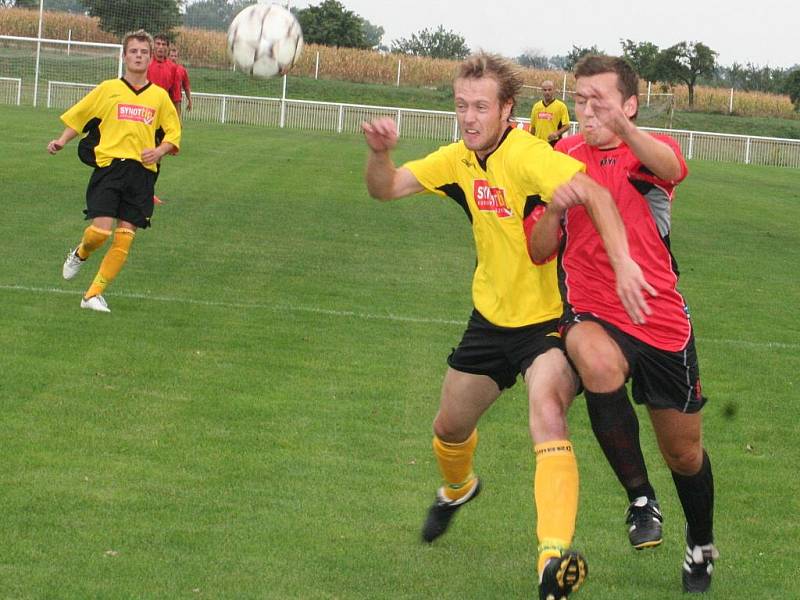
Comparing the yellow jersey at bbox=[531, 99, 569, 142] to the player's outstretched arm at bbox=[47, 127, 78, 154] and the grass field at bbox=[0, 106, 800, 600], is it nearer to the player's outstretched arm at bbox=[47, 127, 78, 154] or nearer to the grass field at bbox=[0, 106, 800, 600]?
the grass field at bbox=[0, 106, 800, 600]

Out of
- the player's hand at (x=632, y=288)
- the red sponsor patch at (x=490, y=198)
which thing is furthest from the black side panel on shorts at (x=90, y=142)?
the player's hand at (x=632, y=288)

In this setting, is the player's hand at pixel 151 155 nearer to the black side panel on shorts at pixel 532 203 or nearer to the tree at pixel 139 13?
the black side panel on shorts at pixel 532 203

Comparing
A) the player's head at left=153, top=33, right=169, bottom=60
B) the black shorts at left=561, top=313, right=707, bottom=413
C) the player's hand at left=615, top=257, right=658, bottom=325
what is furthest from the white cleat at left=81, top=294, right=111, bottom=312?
the player's head at left=153, top=33, right=169, bottom=60

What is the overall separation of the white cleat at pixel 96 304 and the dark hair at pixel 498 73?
637cm

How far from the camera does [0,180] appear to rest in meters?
20.7

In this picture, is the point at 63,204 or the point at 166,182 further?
the point at 166,182

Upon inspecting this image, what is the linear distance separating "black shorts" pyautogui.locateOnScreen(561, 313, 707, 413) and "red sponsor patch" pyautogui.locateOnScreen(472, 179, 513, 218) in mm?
574

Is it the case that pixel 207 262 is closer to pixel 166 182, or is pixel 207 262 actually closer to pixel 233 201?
pixel 233 201

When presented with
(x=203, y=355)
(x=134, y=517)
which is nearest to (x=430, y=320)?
(x=203, y=355)

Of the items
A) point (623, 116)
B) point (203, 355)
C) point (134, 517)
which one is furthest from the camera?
point (203, 355)

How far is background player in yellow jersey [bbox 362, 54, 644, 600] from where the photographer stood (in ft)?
16.7

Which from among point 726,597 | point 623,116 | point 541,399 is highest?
point 623,116

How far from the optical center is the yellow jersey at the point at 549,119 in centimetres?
2558

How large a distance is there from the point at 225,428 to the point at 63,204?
1162 cm
